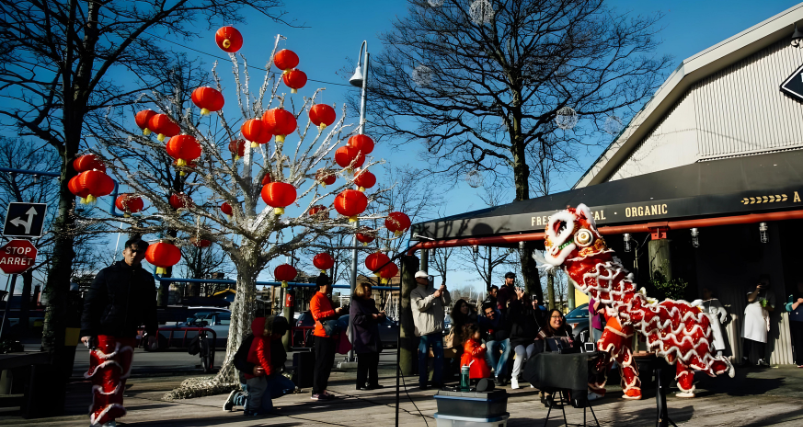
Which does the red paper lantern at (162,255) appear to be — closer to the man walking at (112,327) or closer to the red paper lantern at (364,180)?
the man walking at (112,327)

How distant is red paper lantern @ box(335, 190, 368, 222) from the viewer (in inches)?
302

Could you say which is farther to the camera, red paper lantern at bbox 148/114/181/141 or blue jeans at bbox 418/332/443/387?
blue jeans at bbox 418/332/443/387

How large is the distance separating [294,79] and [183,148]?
7.33ft

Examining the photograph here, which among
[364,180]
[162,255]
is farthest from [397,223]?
[162,255]

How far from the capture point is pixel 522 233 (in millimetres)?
10211

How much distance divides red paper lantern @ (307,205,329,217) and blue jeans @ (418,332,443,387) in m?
2.49

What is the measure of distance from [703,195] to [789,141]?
12.9 feet

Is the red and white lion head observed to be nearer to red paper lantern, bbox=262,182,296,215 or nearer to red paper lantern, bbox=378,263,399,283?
red paper lantern, bbox=378,263,399,283

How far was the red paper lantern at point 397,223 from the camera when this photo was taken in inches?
344

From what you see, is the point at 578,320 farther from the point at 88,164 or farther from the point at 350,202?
the point at 88,164

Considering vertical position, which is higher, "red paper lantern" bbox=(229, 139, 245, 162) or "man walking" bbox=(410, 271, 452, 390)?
"red paper lantern" bbox=(229, 139, 245, 162)

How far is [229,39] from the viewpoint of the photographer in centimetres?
830

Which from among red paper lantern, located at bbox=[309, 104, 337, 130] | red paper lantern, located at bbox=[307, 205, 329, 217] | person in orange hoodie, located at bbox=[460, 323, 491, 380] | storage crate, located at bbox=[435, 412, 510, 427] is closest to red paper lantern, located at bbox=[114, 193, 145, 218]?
red paper lantern, located at bbox=[307, 205, 329, 217]

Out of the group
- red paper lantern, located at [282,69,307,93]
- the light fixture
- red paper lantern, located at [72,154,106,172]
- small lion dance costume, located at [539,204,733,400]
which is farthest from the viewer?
the light fixture
